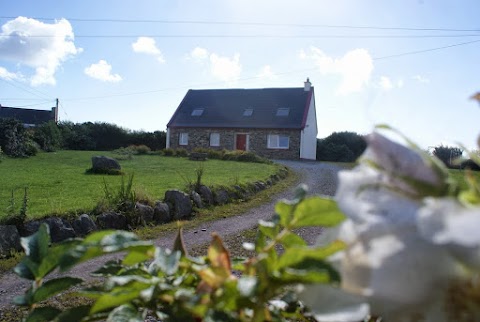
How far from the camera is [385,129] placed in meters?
0.44

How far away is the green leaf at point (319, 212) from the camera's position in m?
0.47

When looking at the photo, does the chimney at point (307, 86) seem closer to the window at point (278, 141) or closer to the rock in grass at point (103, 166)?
the window at point (278, 141)

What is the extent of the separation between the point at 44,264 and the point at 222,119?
87.9 ft

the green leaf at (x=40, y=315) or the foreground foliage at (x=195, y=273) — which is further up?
the foreground foliage at (x=195, y=273)

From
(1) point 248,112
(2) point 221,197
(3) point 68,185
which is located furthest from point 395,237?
(1) point 248,112

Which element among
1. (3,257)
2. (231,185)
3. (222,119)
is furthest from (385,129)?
(222,119)

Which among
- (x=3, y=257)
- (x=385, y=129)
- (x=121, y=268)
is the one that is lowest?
(x=3, y=257)

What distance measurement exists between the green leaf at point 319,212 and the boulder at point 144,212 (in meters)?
7.18

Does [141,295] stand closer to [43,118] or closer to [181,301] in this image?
[181,301]

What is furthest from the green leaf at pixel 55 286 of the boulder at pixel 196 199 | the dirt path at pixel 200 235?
the boulder at pixel 196 199

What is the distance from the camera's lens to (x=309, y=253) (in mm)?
408

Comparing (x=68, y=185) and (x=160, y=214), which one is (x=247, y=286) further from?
(x=68, y=185)

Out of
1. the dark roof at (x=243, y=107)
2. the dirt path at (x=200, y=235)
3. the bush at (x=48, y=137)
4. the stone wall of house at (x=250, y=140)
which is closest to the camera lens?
the dirt path at (x=200, y=235)

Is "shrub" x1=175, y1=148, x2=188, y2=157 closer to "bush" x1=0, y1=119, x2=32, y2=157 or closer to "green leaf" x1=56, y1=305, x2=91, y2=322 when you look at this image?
"bush" x1=0, y1=119, x2=32, y2=157
